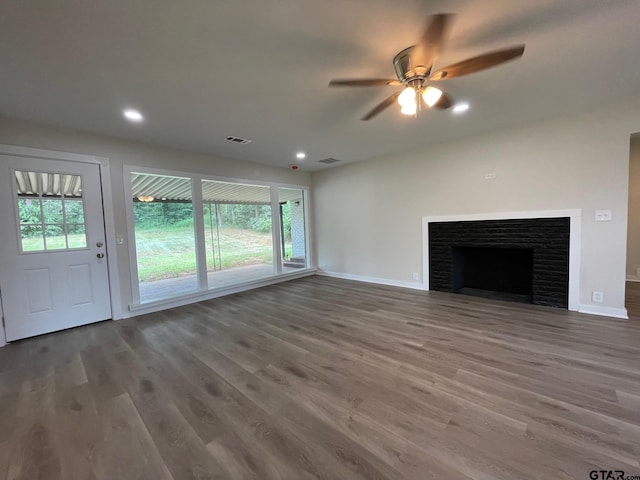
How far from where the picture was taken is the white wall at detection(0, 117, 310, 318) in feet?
9.91

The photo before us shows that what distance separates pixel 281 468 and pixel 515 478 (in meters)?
1.14

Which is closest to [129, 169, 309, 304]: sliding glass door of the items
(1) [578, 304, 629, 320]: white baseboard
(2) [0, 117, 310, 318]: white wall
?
(2) [0, 117, 310, 318]: white wall

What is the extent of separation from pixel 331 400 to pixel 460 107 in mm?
3304

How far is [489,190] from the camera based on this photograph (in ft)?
12.7

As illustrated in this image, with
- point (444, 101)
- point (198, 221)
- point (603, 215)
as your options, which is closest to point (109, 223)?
point (198, 221)

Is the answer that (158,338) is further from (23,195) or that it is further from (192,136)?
(192,136)

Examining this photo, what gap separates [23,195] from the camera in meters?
3.04

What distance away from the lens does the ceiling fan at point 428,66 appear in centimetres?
163

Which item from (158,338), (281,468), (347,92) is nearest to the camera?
(281,468)

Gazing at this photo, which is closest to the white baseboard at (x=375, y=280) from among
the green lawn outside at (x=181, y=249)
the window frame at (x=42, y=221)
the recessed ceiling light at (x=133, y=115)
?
the green lawn outside at (x=181, y=249)

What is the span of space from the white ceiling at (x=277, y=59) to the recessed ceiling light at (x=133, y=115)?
0.08 meters

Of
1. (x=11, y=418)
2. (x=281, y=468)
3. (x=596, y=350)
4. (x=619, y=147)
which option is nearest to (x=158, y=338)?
(x=11, y=418)

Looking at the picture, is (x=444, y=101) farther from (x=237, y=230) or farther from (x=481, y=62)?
(x=237, y=230)

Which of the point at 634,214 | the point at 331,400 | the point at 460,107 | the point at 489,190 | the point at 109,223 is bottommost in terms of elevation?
the point at 331,400
